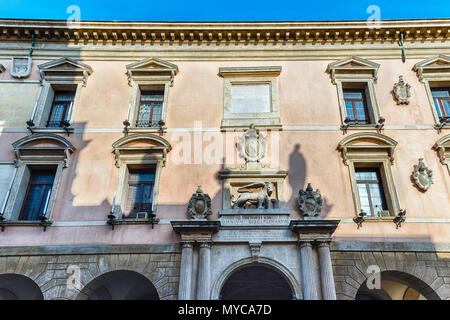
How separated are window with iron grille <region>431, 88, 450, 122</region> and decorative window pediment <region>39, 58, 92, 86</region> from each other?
45.3 ft

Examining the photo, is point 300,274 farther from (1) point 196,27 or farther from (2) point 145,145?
(1) point 196,27

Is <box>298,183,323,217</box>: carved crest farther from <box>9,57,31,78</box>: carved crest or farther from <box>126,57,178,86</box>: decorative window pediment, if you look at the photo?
<box>9,57,31,78</box>: carved crest

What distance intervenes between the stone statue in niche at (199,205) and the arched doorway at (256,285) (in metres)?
2.31

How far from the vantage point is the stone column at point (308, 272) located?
33.3 ft

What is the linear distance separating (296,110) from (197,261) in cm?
676

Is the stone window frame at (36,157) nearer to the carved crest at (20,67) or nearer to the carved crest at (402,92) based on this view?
the carved crest at (20,67)

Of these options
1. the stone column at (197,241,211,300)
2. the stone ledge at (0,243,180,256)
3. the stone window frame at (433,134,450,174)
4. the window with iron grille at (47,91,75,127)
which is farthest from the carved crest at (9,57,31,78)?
Result: the stone window frame at (433,134,450,174)

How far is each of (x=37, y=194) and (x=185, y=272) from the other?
6178 mm

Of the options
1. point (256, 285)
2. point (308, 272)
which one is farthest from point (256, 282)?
point (308, 272)

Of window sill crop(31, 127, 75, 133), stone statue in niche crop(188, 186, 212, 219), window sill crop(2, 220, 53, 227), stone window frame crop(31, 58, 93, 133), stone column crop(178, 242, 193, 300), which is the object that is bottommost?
stone column crop(178, 242, 193, 300)

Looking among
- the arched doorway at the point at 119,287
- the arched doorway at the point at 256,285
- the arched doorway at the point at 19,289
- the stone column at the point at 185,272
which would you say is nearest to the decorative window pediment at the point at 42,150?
the arched doorway at the point at 19,289

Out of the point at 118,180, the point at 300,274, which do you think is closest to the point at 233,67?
the point at 118,180

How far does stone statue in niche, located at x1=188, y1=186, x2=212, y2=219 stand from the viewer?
1149 cm
